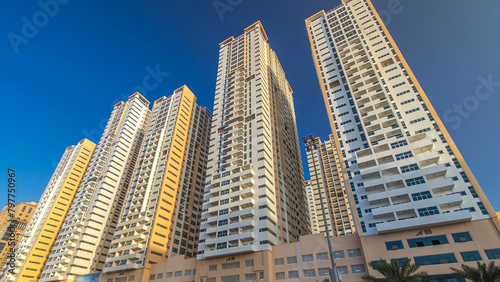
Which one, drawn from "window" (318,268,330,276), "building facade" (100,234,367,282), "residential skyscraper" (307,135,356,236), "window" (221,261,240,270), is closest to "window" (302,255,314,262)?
"building facade" (100,234,367,282)

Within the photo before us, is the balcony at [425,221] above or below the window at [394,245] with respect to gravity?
above

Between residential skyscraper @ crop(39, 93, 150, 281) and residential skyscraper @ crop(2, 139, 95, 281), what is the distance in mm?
8621

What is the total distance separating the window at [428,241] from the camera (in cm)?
3956

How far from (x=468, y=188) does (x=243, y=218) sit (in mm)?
38993

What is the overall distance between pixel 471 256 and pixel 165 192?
215ft

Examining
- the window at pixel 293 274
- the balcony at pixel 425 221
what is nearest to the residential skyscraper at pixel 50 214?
the window at pixel 293 274

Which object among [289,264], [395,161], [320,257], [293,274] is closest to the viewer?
[320,257]

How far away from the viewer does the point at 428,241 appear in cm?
4025

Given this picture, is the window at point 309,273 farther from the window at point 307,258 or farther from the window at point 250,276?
the window at point 250,276

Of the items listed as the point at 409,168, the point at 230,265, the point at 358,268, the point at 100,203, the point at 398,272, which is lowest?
the point at 398,272

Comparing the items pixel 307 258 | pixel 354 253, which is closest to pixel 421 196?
pixel 354 253

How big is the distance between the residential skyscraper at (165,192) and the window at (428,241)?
52.8 metres

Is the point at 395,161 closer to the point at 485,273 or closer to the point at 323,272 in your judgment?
the point at 485,273

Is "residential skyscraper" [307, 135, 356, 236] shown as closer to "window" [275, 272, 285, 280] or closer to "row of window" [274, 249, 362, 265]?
"row of window" [274, 249, 362, 265]
